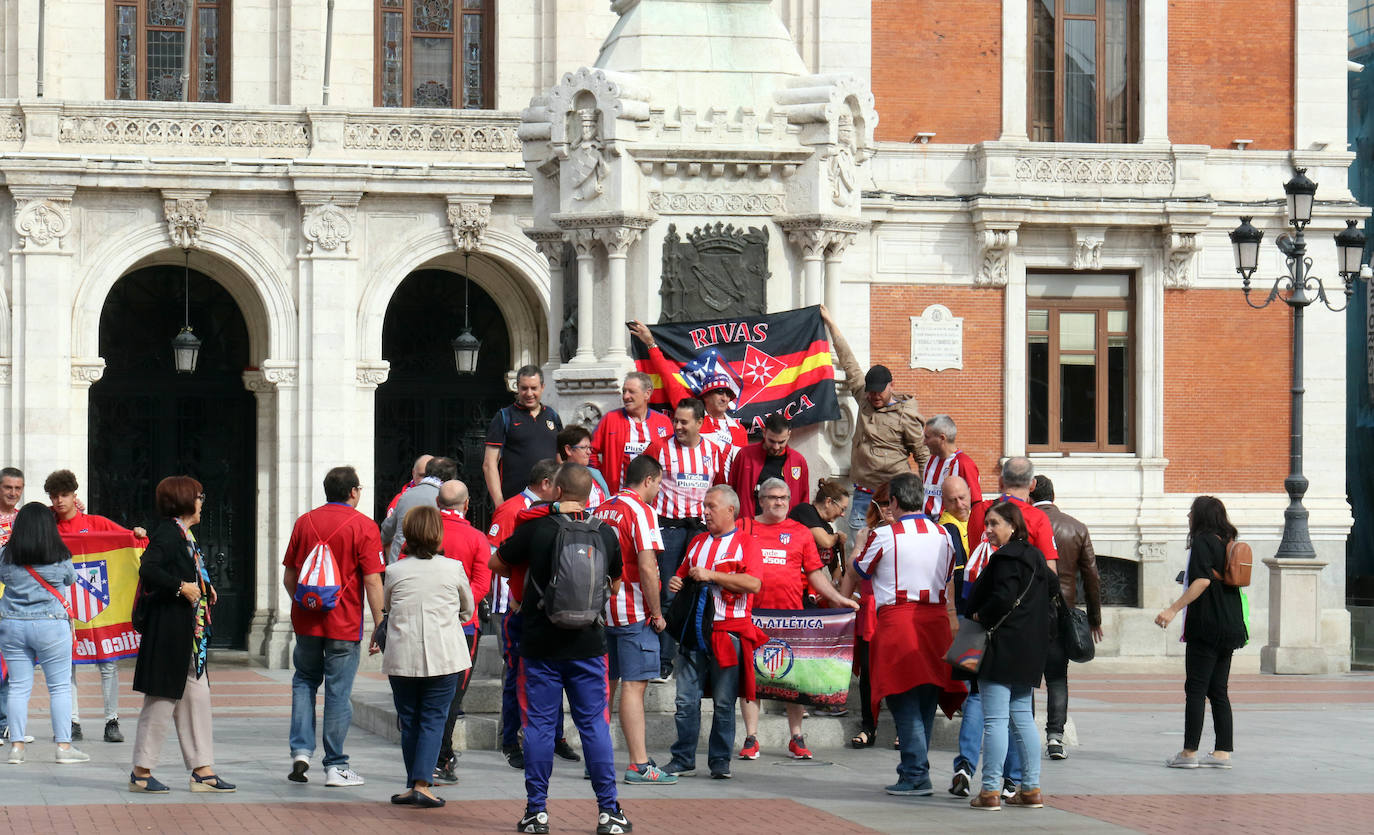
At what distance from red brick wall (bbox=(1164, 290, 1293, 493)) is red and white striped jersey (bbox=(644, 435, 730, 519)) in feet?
62.8

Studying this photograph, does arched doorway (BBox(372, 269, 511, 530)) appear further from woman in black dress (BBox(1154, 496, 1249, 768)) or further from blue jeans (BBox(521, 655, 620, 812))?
blue jeans (BBox(521, 655, 620, 812))

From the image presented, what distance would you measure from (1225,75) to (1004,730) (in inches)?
873

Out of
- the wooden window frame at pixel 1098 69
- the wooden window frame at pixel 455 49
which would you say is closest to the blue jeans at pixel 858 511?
the wooden window frame at pixel 455 49

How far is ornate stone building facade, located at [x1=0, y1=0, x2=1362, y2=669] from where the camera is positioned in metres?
28.6

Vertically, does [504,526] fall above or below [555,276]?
below

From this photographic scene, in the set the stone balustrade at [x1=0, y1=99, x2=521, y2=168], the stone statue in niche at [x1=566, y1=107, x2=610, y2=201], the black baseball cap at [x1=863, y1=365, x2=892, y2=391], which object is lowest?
the black baseball cap at [x1=863, y1=365, x2=892, y2=391]

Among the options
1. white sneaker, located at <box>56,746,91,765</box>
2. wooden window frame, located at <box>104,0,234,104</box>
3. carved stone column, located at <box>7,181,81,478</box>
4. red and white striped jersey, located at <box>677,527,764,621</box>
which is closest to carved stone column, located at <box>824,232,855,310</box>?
red and white striped jersey, located at <box>677,527,764,621</box>

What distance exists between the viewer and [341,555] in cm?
1203

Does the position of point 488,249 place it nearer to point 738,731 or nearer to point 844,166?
point 844,166

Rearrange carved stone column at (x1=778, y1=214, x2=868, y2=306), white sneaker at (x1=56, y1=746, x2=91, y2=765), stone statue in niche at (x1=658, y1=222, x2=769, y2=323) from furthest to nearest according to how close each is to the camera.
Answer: carved stone column at (x1=778, y1=214, x2=868, y2=306) → stone statue in niche at (x1=658, y1=222, x2=769, y2=323) → white sneaker at (x1=56, y1=746, x2=91, y2=765)

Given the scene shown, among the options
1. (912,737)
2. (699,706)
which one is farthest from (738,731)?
(912,737)

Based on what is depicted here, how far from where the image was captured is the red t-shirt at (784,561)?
41.6 ft

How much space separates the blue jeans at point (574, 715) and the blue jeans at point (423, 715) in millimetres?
827

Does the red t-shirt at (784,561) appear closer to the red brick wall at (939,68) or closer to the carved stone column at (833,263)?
the carved stone column at (833,263)
